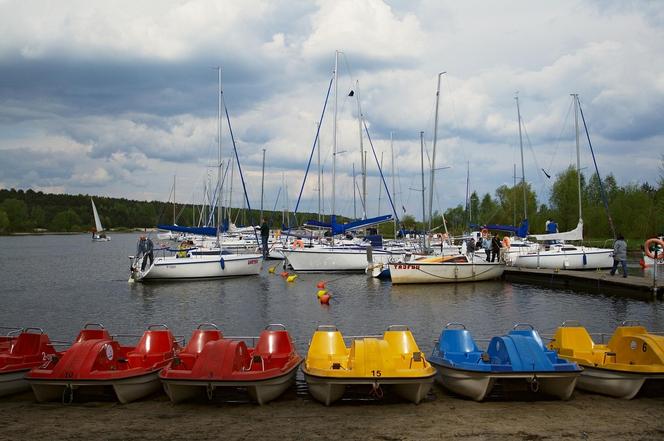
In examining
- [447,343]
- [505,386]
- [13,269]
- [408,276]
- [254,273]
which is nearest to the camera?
[505,386]

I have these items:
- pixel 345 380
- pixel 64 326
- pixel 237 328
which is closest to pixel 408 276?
pixel 237 328

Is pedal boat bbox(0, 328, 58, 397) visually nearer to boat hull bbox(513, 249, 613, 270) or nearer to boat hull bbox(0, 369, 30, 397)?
boat hull bbox(0, 369, 30, 397)

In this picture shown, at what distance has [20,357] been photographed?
13.8 m

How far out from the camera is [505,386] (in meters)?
12.6

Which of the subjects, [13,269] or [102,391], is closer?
[102,391]

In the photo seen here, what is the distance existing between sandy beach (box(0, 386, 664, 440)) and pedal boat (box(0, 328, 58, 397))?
0.48 metres

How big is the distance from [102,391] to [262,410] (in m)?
3.22

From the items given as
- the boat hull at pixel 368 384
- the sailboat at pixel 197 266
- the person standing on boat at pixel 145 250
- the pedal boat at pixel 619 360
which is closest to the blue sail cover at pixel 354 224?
the sailboat at pixel 197 266

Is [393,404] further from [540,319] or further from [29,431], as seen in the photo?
[540,319]

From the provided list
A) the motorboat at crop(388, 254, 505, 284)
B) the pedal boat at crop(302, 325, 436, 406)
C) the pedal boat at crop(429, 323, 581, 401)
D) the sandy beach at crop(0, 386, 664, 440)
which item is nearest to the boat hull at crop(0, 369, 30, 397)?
the sandy beach at crop(0, 386, 664, 440)

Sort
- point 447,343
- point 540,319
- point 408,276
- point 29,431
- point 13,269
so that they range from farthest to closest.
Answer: point 13,269
point 408,276
point 540,319
point 447,343
point 29,431

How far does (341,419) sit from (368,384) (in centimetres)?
91

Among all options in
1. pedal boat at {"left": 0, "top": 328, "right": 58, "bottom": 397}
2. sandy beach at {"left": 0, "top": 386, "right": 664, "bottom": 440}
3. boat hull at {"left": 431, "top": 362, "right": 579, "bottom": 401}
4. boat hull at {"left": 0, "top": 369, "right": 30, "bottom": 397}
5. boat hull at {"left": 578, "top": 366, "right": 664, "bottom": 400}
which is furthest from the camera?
pedal boat at {"left": 0, "top": 328, "right": 58, "bottom": 397}

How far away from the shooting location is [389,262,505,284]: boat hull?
39844 millimetres
